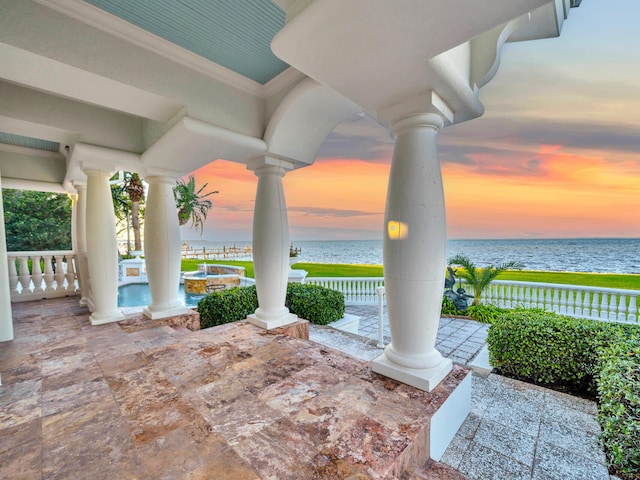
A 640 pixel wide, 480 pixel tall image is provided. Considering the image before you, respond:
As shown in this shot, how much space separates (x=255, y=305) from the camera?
204 inches

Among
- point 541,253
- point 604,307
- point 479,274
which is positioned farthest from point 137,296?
point 541,253

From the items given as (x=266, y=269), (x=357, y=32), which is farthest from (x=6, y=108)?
(x=357, y=32)

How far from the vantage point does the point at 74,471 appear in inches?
47.0

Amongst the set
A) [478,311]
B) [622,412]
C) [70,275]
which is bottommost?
[478,311]

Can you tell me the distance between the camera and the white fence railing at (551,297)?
5426 millimetres

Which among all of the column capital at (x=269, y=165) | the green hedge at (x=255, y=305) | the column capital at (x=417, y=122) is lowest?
the green hedge at (x=255, y=305)

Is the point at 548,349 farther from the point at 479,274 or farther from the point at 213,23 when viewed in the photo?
the point at 479,274

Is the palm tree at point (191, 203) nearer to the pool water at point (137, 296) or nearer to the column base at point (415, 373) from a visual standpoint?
the pool water at point (137, 296)

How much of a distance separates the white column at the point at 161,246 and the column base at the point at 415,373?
3.17m

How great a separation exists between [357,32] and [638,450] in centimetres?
298

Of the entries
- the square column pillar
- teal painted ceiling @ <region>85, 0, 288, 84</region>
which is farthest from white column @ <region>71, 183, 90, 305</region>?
teal painted ceiling @ <region>85, 0, 288, 84</region>

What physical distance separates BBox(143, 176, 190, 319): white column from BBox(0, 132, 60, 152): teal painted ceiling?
8.85 feet

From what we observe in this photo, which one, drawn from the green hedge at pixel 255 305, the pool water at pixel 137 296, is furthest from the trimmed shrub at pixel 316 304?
the pool water at pixel 137 296

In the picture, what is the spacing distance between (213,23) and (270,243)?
217 centimetres
